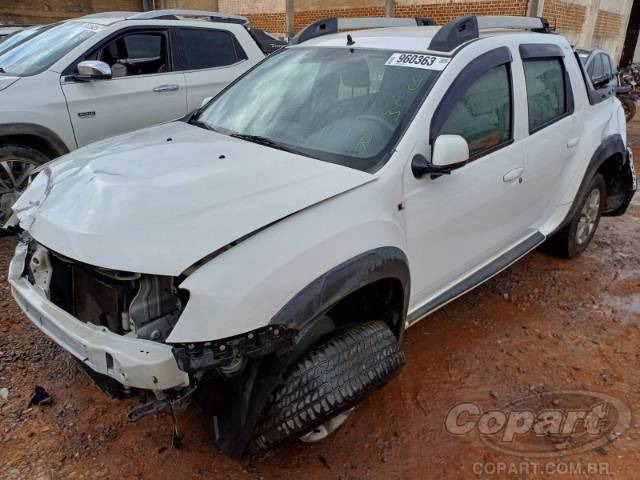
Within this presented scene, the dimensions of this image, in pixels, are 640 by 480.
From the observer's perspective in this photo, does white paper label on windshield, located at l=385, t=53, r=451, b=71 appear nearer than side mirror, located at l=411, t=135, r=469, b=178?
No

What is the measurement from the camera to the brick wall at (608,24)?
13.4m

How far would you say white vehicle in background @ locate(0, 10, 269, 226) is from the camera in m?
4.29

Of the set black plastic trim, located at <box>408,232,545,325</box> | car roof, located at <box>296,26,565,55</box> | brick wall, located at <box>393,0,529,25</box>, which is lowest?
black plastic trim, located at <box>408,232,545,325</box>

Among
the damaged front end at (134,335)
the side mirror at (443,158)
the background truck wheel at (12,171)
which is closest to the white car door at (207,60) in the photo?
the background truck wheel at (12,171)

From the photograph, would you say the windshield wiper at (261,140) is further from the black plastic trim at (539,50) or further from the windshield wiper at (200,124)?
the black plastic trim at (539,50)

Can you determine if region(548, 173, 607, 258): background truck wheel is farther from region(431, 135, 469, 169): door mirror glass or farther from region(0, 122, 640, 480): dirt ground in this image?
region(431, 135, 469, 169): door mirror glass

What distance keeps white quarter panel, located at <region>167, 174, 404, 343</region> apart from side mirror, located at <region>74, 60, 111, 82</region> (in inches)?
130

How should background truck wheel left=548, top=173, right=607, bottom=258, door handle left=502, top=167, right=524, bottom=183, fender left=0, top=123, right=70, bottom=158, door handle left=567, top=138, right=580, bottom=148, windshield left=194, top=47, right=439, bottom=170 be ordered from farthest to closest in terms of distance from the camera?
1. background truck wheel left=548, top=173, right=607, bottom=258
2. fender left=0, top=123, right=70, bottom=158
3. door handle left=567, top=138, right=580, bottom=148
4. door handle left=502, top=167, right=524, bottom=183
5. windshield left=194, top=47, right=439, bottom=170

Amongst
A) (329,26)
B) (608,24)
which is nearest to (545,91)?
(329,26)

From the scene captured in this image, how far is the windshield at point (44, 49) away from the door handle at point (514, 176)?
402 centimetres

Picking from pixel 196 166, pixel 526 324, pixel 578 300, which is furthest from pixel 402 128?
pixel 578 300

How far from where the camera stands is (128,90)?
4.90 metres

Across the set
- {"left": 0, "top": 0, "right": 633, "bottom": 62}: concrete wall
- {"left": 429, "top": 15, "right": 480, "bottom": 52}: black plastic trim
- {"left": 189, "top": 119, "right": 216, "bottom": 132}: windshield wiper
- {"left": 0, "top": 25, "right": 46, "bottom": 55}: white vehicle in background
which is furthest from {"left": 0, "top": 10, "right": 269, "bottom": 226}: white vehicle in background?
{"left": 0, "top": 0, "right": 633, "bottom": 62}: concrete wall

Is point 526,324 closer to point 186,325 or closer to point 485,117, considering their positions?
point 485,117
